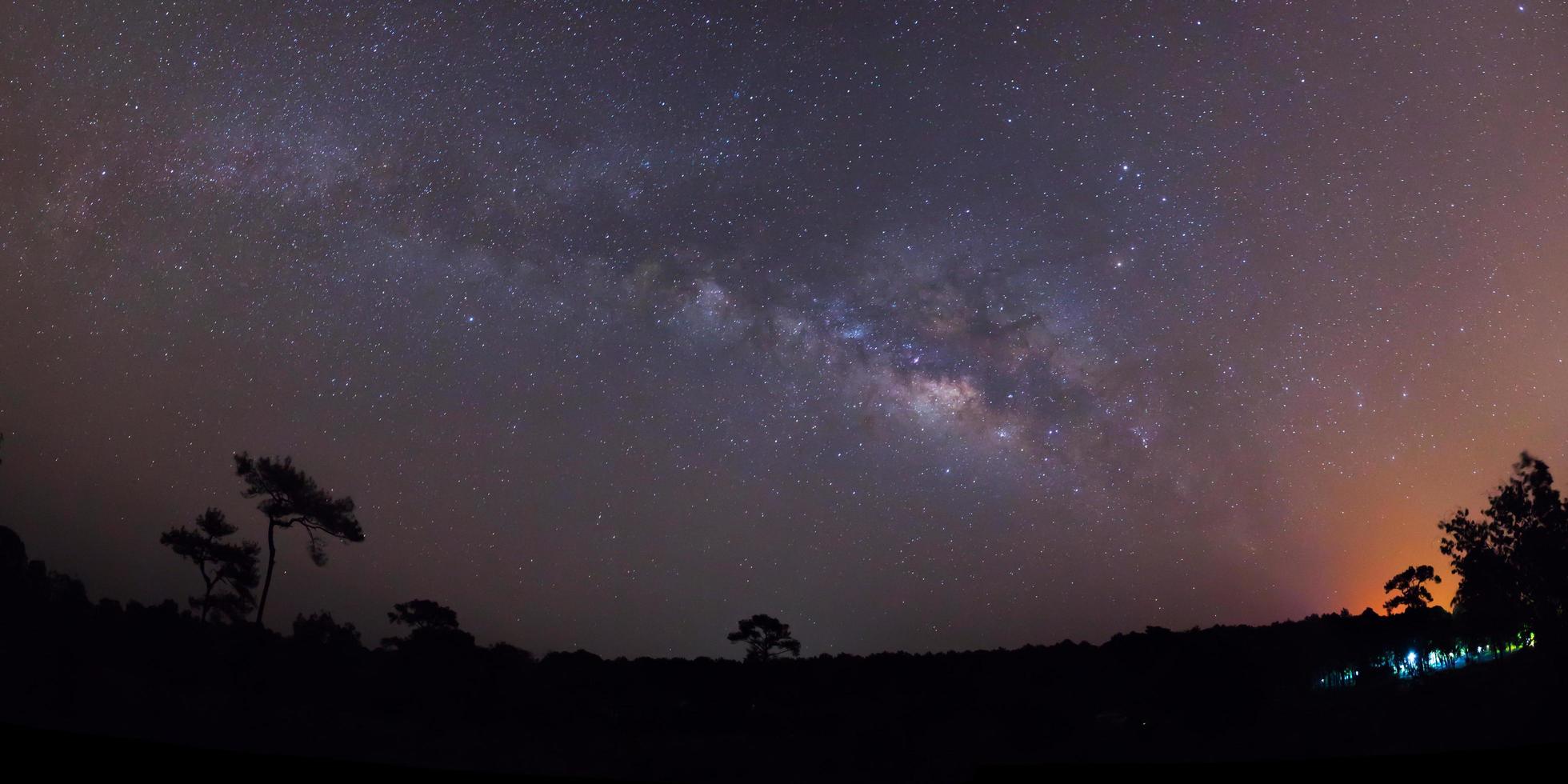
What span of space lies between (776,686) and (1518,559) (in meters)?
43.8

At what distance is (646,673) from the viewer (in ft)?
201

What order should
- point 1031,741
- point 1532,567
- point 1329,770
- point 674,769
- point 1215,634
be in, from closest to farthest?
point 1329,770 < point 1532,567 < point 674,769 < point 1031,741 < point 1215,634

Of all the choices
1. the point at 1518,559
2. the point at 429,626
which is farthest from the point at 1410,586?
the point at 429,626

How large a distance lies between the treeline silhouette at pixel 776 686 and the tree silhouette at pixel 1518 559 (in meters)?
0.09

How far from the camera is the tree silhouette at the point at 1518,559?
3772cm

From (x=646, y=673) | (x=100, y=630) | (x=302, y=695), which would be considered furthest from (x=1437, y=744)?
(x=100, y=630)

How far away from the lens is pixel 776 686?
62281 millimetres

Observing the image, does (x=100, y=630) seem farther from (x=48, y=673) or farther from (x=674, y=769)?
(x=674, y=769)

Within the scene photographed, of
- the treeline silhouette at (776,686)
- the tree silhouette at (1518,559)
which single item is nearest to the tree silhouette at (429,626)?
Result: the treeline silhouette at (776,686)

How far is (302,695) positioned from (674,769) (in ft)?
66.4

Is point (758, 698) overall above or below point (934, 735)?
above

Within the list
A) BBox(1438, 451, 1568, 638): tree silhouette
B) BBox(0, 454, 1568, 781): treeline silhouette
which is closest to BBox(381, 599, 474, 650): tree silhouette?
BBox(0, 454, 1568, 781): treeline silhouette

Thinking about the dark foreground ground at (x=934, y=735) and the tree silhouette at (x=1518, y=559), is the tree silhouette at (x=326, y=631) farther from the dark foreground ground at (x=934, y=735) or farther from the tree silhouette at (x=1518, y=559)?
the tree silhouette at (x=1518, y=559)

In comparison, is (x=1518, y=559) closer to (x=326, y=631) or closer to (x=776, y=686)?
(x=776, y=686)
